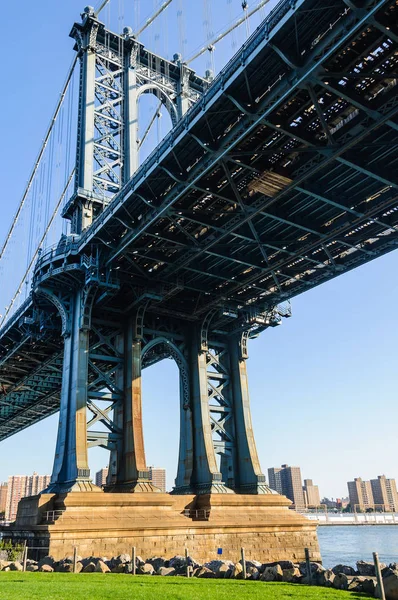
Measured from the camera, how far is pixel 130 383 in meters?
37.5

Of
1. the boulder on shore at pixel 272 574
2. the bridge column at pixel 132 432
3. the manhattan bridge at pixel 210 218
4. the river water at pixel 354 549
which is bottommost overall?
the river water at pixel 354 549

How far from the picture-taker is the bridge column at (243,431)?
131ft

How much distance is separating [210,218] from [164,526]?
1793 centimetres

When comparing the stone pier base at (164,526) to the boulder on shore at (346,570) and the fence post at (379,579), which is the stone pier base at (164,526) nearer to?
the boulder on shore at (346,570)

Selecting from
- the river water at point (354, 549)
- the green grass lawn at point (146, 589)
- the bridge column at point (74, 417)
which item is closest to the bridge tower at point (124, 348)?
the bridge column at point (74, 417)

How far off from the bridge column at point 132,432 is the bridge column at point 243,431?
28.8 feet

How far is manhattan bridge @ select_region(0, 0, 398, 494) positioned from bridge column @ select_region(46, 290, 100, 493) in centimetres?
12

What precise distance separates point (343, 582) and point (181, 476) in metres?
23.6

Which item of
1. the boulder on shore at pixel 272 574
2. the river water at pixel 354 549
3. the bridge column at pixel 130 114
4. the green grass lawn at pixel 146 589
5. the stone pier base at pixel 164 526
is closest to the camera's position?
the green grass lawn at pixel 146 589

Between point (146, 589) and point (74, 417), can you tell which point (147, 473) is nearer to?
point (74, 417)

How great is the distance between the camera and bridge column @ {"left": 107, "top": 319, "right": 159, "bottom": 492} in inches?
1355

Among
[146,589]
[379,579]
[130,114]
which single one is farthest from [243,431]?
[379,579]

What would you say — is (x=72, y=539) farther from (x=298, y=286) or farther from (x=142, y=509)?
(x=298, y=286)

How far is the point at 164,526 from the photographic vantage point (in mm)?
31078
